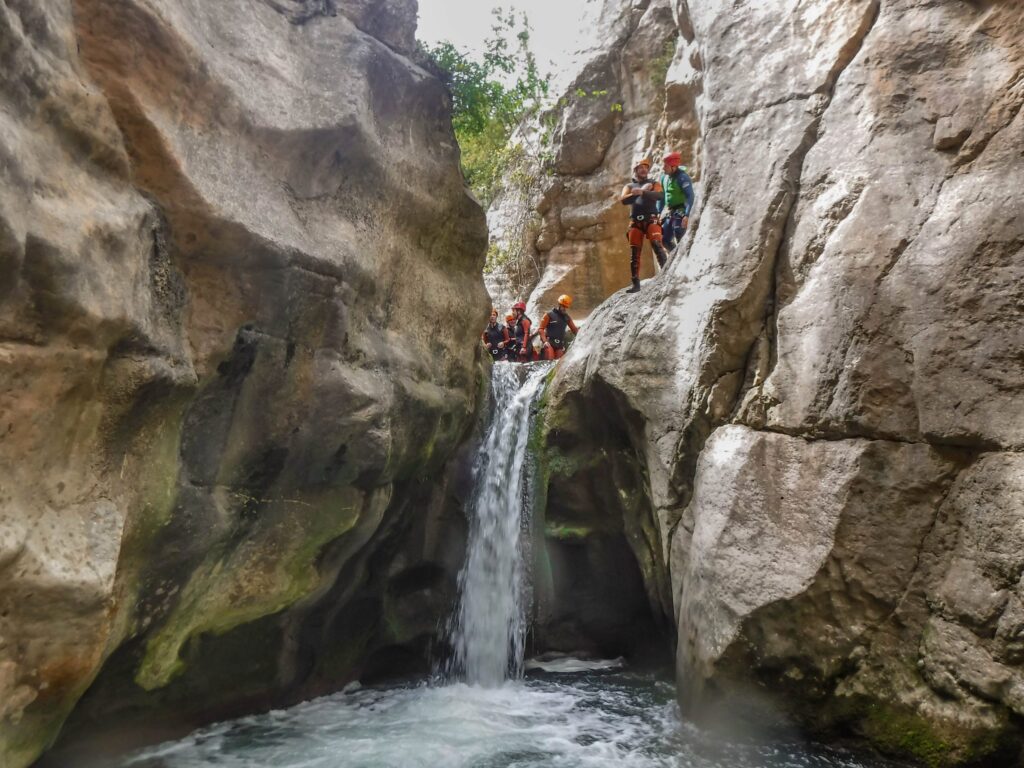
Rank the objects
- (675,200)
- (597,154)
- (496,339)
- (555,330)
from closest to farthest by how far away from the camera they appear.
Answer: (675,200) < (555,330) < (496,339) < (597,154)

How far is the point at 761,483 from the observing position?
5.87 m

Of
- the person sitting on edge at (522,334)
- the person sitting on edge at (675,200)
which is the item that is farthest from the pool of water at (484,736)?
the person sitting on edge at (522,334)

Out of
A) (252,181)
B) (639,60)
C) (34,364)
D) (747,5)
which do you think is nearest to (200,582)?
(34,364)

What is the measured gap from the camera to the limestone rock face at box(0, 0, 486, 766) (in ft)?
13.0

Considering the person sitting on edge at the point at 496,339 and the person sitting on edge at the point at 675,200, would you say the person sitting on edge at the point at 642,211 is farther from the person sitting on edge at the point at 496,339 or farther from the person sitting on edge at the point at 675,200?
the person sitting on edge at the point at 496,339

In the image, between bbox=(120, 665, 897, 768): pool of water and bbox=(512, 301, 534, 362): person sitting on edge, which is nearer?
bbox=(120, 665, 897, 768): pool of water

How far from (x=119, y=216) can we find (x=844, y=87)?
6.67 m

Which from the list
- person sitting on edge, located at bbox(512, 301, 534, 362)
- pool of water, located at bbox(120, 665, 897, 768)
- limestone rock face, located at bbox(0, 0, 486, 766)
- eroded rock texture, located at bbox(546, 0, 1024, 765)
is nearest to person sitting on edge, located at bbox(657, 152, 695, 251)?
eroded rock texture, located at bbox(546, 0, 1024, 765)

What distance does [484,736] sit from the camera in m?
6.30

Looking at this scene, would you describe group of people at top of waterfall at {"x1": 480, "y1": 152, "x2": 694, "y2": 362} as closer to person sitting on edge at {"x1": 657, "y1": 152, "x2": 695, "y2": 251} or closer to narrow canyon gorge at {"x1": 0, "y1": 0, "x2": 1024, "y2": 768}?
person sitting on edge at {"x1": 657, "y1": 152, "x2": 695, "y2": 251}

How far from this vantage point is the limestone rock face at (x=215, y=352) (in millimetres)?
3961

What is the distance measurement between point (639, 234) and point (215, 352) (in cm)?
656

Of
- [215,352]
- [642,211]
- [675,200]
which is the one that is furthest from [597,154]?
[215,352]

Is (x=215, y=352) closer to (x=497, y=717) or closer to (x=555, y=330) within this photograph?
(x=497, y=717)
